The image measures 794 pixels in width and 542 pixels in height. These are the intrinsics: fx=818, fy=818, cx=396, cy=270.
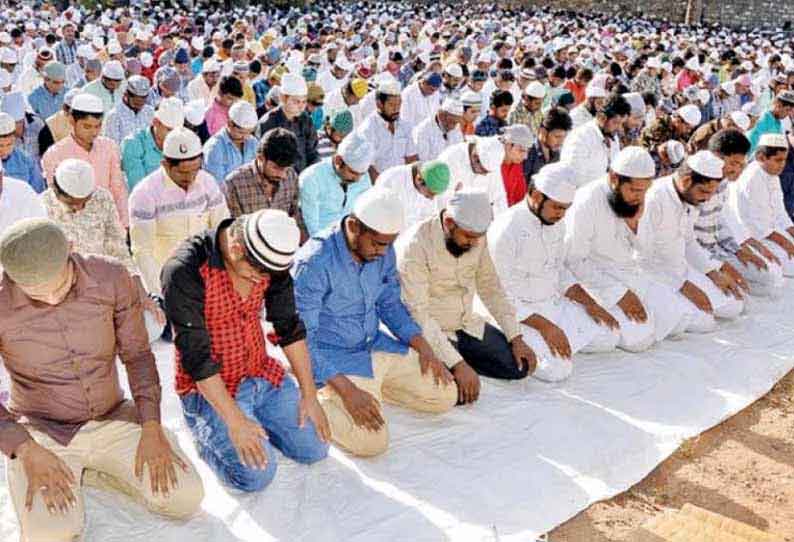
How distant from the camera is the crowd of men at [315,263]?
259 centimetres

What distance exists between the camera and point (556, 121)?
18.8 feet

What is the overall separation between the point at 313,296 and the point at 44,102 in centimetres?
494

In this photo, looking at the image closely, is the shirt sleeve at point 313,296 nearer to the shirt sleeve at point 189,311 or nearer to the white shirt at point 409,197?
the shirt sleeve at point 189,311

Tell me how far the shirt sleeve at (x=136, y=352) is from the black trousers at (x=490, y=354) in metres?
1.53

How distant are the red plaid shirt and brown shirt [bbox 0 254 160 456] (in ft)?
0.67

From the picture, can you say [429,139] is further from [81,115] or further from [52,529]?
[52,529]

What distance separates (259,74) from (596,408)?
684cm

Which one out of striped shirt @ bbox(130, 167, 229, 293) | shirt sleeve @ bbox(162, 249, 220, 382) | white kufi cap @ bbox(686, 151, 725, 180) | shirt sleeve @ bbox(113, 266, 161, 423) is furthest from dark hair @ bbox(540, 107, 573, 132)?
shirt sleeve @ bbox(113, 266, 161, 423)

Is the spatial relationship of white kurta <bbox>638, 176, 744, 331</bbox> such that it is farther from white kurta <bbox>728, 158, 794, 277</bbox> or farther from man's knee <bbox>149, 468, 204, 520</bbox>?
man's knee <bbox>149, 468, 204, 520</bbox>

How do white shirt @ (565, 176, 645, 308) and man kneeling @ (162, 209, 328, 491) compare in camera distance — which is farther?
white shirt @ (565, 176, 645, 308)

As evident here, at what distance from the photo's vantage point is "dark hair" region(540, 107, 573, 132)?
5.72 metres

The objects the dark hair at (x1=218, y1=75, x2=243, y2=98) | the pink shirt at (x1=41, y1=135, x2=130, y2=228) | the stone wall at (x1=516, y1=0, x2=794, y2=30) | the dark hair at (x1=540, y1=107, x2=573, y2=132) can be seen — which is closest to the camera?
the pink shirt at (x1=41, y1=135, x2=130, y2=228)

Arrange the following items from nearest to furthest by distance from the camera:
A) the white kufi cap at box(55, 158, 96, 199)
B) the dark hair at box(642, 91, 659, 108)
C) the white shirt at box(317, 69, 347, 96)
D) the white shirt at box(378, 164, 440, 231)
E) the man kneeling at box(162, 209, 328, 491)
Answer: the man kneeling at box(162, 209, 328, 491) < the white kufi cap at box(55, 158, 96, 199) < the white shirt at box(378, 164, 440, 231) < the dark hair at box(642, 91, 659, 108) < the white shirt at box(317, 69, 347, 96)

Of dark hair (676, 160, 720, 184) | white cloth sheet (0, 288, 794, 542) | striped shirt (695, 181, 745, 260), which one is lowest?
white cloth sheet (0, 288, 794, 542)
